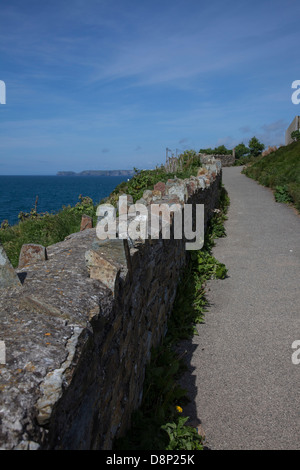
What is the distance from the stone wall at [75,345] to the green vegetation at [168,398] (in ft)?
0.45

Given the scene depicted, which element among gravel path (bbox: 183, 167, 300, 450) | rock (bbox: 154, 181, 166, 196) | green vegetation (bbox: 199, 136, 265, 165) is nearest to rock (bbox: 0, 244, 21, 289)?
gravel path (bbox: 183, 167, 300, 450)

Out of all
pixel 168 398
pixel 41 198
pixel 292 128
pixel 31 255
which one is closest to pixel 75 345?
pixel 31 255

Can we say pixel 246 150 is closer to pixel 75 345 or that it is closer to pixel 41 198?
pixel 41 198

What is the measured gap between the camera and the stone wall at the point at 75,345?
1.38m

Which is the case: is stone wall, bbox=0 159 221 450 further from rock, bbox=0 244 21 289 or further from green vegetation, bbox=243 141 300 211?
green vegetation, bbox=243 141 300 211

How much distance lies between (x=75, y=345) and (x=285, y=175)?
16.7m

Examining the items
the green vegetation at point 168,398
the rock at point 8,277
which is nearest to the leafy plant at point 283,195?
the green vegetation at point 168,398

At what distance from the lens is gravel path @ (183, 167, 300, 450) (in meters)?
3.38

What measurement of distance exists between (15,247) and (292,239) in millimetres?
6690

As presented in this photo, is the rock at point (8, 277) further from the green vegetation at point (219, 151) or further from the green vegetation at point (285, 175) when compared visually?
the green vegetation at point (219, 151)

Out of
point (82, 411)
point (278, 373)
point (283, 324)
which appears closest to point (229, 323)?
point (283, 324)

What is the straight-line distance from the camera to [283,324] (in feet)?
17.2

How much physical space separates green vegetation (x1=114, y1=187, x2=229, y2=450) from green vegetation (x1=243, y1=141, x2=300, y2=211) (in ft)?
29.0

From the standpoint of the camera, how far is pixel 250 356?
14.7ft
